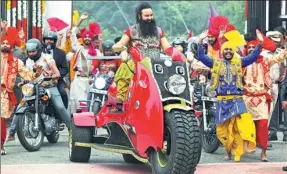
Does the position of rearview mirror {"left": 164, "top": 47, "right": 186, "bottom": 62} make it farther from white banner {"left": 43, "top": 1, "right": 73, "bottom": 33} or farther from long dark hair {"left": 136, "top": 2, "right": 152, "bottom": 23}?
white banner {"left": 43, "top": 1, "right": 73, "bottom": 33}

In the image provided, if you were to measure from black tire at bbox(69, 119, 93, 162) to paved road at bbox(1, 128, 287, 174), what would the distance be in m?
0.11

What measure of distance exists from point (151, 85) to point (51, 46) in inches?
190

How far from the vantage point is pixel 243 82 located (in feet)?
42.7

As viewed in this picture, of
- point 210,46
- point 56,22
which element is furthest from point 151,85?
point 56,22

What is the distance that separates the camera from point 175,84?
1000 centimetres

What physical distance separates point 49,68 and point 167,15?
10.8m

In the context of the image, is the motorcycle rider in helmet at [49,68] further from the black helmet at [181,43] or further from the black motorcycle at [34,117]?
the black helmet at [181,43]

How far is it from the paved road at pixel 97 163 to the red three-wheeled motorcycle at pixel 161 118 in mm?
425

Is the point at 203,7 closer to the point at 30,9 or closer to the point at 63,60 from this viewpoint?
the point at 30,9

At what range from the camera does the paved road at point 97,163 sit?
11055 millimetres

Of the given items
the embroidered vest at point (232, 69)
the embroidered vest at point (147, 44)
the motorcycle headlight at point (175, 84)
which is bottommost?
the motorcycle headlight at point (175, 84)

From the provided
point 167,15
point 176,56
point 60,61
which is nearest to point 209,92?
point 60,61

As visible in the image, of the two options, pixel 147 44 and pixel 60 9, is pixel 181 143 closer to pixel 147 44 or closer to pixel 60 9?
pixel 147 44

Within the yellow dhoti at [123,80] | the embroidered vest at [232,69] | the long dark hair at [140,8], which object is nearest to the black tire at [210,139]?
the embroidered vest at [232,69]
